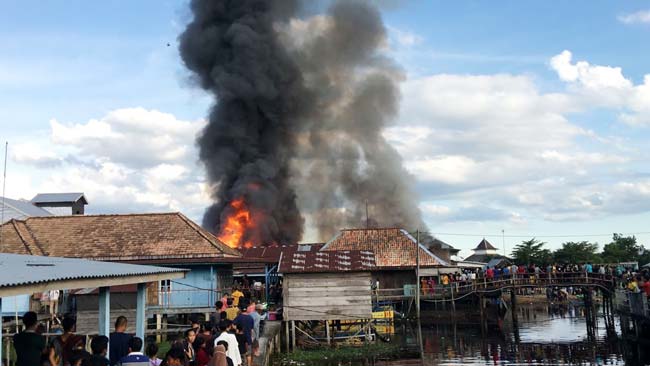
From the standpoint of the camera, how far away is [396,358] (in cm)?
2492

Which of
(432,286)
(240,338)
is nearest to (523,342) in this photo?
(432,286)

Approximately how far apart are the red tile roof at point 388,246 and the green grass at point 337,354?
53.7ft

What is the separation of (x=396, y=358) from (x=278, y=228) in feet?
130

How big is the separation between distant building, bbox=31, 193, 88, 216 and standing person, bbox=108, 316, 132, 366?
53003 millimetres

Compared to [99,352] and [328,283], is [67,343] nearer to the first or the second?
[99,352]

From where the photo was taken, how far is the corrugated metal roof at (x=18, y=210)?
49772 millimetres

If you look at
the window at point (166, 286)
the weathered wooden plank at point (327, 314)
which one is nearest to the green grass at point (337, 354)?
the weathered wooden plank at point (327, 314)

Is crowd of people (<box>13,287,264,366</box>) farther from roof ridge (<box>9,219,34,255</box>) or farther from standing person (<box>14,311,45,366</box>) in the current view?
roof ridge (<box>9,219,34,255</box>)

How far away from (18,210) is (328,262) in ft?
108

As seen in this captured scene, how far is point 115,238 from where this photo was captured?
1315 inches

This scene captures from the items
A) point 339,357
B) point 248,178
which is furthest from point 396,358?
point 248,178

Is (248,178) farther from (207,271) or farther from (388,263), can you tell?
(207,271)

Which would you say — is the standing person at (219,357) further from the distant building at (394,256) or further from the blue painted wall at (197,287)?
the distant building at (394,256)

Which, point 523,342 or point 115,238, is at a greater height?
point 115,238
